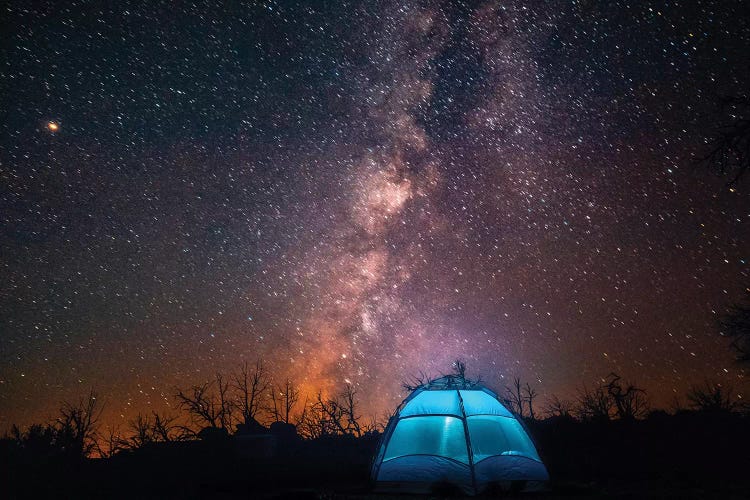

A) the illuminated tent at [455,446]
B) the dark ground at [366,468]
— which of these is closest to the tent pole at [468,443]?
the illuminated tent at [455,446]

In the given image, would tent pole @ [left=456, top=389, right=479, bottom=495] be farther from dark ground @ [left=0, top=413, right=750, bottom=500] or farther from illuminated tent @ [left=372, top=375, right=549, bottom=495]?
dark ground @ [left=0, top=413, right=750, bottom=500]

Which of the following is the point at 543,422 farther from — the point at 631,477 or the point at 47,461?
the point at 47,461

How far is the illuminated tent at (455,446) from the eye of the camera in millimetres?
9086

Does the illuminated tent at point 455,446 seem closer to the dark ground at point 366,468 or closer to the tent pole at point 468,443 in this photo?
the tent pole at point 468,443

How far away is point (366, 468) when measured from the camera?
57.5 ft

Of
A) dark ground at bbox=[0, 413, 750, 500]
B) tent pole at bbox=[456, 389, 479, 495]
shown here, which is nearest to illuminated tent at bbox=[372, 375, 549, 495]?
tent pole at bbox=[456, 389, 479, 495]

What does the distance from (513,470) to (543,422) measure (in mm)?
17592

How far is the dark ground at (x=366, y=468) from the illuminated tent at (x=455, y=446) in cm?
45

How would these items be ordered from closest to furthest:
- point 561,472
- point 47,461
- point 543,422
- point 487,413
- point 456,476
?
point 456,476
point 487,413
point 561,472
point 47,461
point 543,422

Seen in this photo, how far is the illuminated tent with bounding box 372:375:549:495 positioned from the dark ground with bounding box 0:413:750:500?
0.45 m

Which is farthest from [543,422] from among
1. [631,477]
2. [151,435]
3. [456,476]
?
[151,435]

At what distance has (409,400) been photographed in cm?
1202

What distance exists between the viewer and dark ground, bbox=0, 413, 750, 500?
10812mm

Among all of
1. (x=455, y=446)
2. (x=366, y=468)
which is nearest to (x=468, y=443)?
(x=455, y=446)
